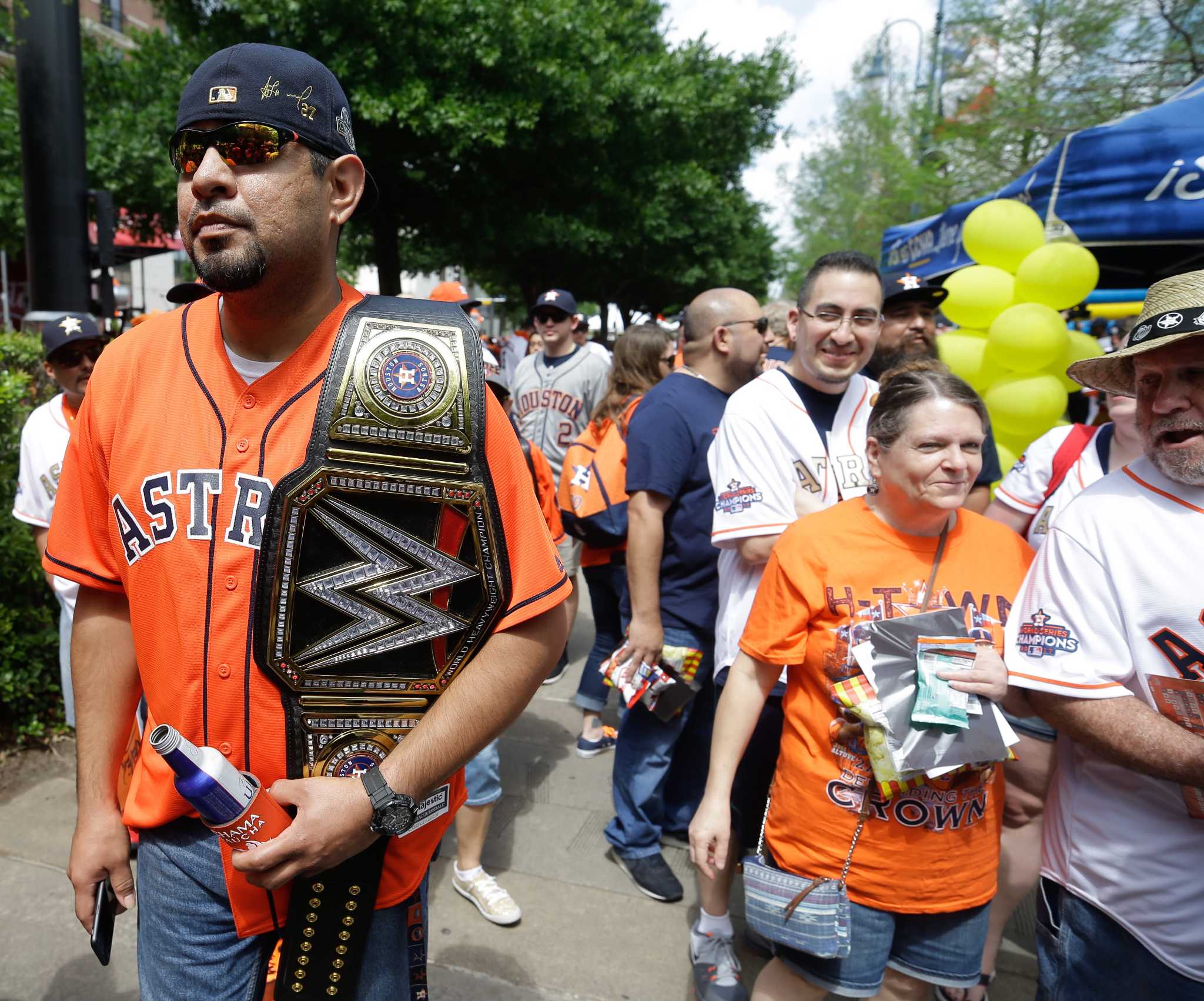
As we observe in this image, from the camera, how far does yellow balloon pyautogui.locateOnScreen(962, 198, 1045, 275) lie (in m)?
4.36

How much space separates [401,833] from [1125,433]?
2.49 m

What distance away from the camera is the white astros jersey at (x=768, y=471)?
2578mm

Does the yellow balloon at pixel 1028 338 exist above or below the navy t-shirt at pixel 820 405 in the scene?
above

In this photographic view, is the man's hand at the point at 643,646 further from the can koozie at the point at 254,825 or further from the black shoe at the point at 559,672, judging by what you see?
the black shoe at the point at 559,672

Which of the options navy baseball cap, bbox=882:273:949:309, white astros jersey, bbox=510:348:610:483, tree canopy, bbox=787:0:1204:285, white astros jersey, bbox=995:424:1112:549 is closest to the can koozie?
white astros jersey, bbox=995:424:1112:549

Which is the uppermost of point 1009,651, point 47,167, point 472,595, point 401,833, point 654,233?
point 654,233

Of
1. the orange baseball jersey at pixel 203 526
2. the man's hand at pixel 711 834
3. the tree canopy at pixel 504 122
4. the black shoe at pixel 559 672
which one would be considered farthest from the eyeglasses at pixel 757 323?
the tree canopy at pixel 504 122

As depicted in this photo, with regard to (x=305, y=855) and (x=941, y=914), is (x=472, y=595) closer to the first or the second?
(x=305, y=855)

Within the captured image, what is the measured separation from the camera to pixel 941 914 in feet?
6.86

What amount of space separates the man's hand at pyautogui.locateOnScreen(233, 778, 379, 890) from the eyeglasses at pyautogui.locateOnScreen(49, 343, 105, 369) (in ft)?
9.73

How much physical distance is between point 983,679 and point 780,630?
0.47 metres

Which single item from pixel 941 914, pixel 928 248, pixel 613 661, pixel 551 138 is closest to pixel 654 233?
pixel 551 138

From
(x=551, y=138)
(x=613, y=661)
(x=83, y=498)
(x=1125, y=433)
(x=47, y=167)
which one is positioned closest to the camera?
(x=83, y=498)

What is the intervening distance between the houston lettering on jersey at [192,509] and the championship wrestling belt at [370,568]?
60mm
